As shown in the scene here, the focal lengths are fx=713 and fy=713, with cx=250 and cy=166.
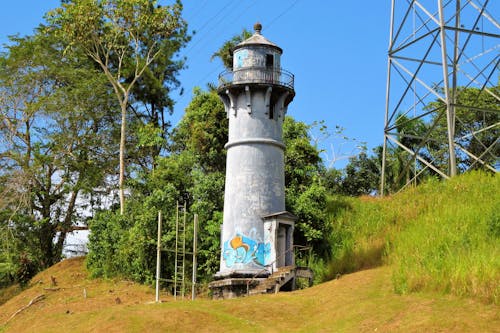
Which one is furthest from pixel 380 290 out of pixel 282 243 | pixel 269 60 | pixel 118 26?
pixel 118 26

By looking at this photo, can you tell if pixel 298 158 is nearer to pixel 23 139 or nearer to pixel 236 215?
pixel 236 215

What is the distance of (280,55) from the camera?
97.5 ft

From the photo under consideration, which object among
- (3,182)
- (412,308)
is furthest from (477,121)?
(412,308)

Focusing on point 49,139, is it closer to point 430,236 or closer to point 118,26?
point 118,26

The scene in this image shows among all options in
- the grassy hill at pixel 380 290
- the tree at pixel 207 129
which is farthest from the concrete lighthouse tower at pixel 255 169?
the tree at pixel 207 129

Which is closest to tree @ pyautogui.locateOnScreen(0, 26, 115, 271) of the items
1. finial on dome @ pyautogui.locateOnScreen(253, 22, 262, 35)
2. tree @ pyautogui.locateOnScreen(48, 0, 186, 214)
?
tree @ pyautogui.locateOnScreen(48, 0, 186, 214)

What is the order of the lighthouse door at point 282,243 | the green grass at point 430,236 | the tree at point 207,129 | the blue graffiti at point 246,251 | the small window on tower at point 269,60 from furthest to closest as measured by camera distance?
the tree at point 207,129, the small window on tower at point 269,60, the lighthouse door at point 282,243, the blue graffiti at point 246,251, the green grass at point 430,236

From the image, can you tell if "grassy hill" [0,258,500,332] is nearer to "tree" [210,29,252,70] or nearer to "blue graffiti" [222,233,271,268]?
"blue graffiti" [222,233,271,268]

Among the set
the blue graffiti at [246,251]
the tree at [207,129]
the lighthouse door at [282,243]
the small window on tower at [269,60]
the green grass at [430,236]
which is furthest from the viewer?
the tree at [207,129]

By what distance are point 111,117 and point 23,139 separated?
5426 mm

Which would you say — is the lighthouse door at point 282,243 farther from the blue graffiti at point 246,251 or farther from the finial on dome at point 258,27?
the finial on dome at point 258,27

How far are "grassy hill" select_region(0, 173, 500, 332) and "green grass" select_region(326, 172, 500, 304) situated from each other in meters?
0.04

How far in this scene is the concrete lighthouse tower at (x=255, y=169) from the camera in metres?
27.2

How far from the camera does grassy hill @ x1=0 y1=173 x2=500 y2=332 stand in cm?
1777
